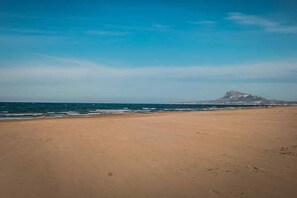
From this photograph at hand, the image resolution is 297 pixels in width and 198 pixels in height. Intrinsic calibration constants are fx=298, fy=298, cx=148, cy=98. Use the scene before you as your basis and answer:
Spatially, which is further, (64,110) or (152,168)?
(64,110)

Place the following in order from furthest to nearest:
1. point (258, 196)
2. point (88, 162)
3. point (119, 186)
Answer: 1. point (88, 162)
2. point (119, 186)
3. point (258, 196)

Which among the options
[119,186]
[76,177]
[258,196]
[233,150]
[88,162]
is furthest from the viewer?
[233,150]

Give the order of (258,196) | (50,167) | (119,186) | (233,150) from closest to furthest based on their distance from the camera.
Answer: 1. (258,196)
2. (119,186)
3. (50,167)
4. (233,150)

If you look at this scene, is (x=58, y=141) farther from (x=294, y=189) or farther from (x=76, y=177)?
(x=294, y=189)

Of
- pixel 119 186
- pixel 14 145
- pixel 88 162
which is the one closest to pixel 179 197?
pixel 119 186

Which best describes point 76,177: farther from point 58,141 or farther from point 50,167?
point 58,141

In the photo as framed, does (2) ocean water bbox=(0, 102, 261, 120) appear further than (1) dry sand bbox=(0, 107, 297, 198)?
Yes

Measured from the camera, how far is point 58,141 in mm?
11414

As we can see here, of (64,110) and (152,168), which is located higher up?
(64,110)

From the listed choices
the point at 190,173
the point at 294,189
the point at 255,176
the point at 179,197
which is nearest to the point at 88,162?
the point at 190,173

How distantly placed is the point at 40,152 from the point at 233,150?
5.80 metres

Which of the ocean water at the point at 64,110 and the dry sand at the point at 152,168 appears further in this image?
the ocean water at the point at 64,110

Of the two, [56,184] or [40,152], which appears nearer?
[56,184]

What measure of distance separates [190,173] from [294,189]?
206 centimetres
